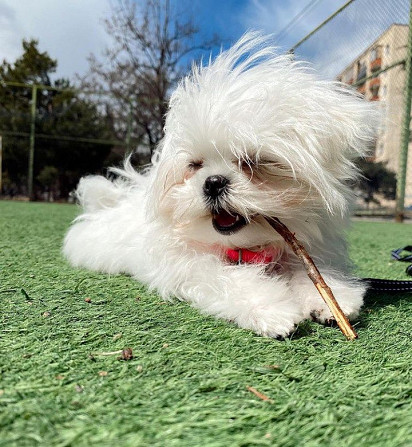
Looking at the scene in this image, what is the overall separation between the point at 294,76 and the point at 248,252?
678mm

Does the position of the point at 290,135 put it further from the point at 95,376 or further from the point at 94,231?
the point at 94,231

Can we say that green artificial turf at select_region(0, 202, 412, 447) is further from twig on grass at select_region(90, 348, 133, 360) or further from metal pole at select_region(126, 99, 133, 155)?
metal pole at select_region(126, 99, 133, 155)

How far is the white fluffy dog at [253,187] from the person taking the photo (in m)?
1.52

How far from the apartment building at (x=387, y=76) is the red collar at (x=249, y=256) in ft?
20.4

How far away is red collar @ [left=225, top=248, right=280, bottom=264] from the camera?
165 centimetres

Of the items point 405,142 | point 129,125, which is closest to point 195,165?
point 405,142

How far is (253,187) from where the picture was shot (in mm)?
1561

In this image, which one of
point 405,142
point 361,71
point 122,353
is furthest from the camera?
point 361,71

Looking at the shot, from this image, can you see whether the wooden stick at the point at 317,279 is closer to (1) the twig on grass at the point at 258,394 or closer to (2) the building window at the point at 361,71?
(1) the twig on grass at the point at 258,394

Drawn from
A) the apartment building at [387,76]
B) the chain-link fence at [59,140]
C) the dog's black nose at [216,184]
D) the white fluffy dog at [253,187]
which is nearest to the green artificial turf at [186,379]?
the white fluffy dog at [253,187]

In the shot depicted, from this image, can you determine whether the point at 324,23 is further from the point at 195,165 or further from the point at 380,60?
the point at 195,165

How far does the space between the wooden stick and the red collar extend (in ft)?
0.40

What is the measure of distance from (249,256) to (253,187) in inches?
10.4

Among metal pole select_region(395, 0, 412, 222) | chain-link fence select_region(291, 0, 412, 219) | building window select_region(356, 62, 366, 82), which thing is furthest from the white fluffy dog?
building window select_region(356, 62, 366, 82)
